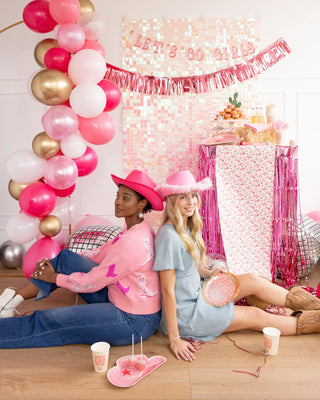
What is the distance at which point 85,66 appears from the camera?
2637 mm

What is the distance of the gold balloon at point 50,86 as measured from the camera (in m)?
2.61

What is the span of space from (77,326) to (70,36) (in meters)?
1.81

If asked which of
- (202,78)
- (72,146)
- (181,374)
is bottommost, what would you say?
(181,374)

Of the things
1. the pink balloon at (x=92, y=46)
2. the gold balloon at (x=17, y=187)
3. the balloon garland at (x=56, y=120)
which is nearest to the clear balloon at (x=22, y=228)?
the balloon garland at (x=56, y=120)

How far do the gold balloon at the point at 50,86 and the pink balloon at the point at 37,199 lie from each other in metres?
0.56

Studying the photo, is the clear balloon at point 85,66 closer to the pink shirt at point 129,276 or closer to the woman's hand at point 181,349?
the pink shirt at point 129,276

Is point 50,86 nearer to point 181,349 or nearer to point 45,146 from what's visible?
point 45,146

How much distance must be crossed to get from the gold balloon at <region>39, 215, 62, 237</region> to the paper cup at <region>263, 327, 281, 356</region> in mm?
1502

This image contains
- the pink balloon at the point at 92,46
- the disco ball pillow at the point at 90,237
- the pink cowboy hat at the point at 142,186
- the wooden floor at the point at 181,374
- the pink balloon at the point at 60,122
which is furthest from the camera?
the disco ball pillow at the point at 90,237

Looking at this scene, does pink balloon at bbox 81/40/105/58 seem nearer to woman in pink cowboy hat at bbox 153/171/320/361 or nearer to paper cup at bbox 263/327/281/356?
woman in pink cowboy hat at bbox 153/171/320/361

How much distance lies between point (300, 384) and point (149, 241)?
87cm

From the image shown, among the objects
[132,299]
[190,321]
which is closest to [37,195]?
[132,299]

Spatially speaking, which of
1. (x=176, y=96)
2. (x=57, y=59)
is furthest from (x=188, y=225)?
(x=176, y=96)

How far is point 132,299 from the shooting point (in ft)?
6.23
